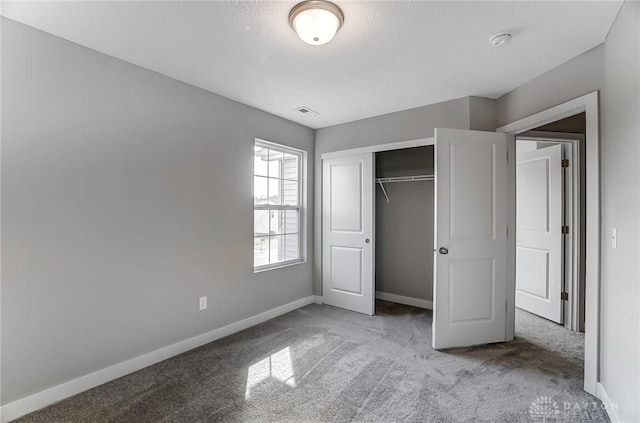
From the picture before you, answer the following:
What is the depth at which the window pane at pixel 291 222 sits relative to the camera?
162 inches

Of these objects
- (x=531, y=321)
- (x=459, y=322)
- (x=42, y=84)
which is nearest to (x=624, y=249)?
(x=459, y=322)

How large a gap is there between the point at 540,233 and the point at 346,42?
330 cm

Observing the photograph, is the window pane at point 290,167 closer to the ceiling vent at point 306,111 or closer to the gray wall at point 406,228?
the ceiling vent at point 306,111

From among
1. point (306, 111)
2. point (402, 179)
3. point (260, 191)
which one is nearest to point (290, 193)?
point (260, 191)

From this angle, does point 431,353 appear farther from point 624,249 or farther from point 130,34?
point 130,34

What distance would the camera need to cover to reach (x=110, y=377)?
236cm

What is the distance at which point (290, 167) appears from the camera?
4.18 m

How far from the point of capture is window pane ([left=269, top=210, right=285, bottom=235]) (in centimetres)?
388

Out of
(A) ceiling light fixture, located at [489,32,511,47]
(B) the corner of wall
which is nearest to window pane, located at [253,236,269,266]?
(B) the corner of wall

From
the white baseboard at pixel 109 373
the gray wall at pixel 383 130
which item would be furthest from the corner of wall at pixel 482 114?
the white baseboard at pixel 109 373

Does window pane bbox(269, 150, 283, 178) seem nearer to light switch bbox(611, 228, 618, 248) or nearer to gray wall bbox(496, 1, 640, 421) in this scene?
gray wall bbox(496, 1, 640, 421)

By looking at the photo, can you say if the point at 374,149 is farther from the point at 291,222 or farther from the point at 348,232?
the point at 291,222

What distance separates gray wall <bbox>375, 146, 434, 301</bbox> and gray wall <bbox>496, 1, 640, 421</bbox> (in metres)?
2.05

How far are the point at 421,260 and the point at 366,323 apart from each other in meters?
1.24
